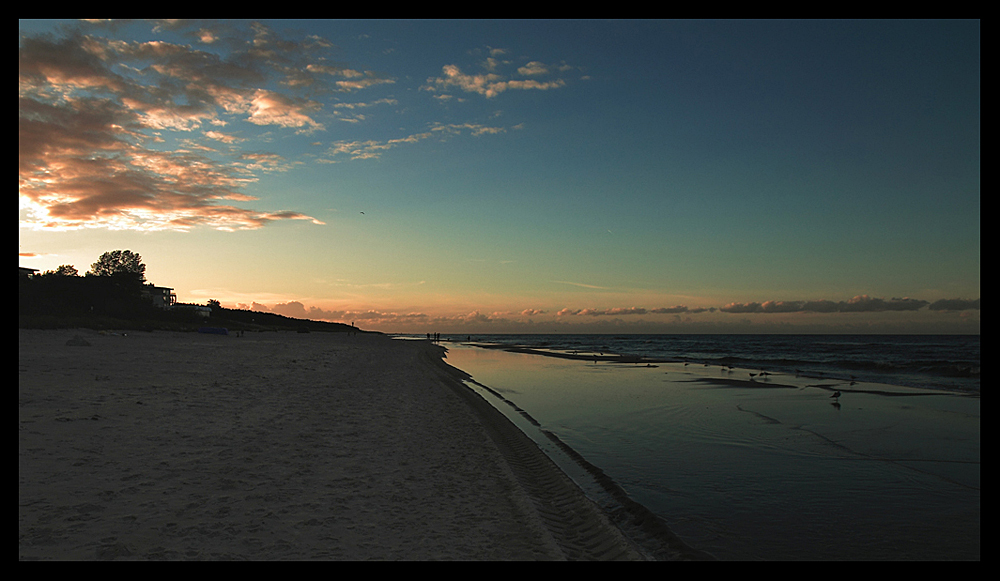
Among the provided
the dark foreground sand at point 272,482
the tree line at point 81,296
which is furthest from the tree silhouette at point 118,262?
the dark foreground sand at point 272,482

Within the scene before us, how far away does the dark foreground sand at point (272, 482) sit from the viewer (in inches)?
217

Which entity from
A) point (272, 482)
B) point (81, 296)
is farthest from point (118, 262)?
point (272, 482)

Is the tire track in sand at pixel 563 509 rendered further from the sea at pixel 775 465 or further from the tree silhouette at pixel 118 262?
the tree silhouette at pixel 118 262

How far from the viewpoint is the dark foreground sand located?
5.50 m

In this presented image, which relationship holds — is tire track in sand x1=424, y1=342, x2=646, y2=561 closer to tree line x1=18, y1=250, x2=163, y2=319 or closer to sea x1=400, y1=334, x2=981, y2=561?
sea x1=400, y1=334, x2=981, y2=561

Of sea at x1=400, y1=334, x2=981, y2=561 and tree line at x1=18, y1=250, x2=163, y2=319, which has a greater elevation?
tree line at x1=18, y1=250, x2=163, y2=319

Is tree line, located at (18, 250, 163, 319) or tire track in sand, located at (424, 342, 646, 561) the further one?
tree line, located at (18, 250, 163, 319)

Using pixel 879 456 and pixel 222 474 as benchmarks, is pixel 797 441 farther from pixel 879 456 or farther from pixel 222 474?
pixel 222 474

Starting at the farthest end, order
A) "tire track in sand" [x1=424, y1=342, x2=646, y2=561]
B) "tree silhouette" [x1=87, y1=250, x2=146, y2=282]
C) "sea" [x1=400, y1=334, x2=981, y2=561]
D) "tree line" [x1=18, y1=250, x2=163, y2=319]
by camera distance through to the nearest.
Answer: "tree silhouette" [x1=87, y1=250, x2=146, y2=282]
"tree line" [x1=18, y1=250, x2=163, y2=319]
"sea" [x1=400, y1=334, x2=981, y2=561]
"tire track in sand" [x1=424, y1=342, x2=646, y2=561]

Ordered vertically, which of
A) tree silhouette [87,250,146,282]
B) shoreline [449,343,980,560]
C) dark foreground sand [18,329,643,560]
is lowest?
shoreline [449,343,980,560]

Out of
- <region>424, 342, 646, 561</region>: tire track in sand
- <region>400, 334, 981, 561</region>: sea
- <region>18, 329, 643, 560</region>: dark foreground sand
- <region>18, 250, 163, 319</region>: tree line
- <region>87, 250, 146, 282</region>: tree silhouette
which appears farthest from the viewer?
<region>87, 250, 146, 282</region>: tree silhouette

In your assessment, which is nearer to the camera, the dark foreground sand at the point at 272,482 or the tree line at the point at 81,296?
the dark foreground sand at the point at 272,482

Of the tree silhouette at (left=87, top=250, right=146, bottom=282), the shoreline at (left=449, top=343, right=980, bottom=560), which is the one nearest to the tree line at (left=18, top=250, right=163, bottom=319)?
the tree silhouette at (left=87, top=250, right=146, bottom=282)

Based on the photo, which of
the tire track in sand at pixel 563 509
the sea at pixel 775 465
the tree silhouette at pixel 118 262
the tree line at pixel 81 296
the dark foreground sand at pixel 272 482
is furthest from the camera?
the tree silhouette at pixel 118 262
